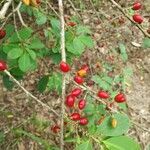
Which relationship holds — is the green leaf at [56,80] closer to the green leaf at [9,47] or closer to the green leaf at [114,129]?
the green leaf at [9,47]

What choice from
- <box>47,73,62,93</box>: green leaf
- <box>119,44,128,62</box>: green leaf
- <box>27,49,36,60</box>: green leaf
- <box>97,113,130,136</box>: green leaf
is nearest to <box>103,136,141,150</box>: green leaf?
<box>97,113,130,136</box>: green leaf

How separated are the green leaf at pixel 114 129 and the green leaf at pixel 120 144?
0.05m

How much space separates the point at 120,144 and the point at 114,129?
3.9 inches

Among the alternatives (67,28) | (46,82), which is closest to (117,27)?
(46,82)

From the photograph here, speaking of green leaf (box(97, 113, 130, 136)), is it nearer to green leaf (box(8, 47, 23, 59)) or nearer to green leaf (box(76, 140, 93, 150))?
green leaf (box(76, 140, 93, 150))

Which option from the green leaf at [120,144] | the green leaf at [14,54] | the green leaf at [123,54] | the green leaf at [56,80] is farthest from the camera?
the green leaf at [123,54]

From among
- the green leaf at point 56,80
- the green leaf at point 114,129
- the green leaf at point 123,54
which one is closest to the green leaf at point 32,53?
the green leaf at point 56,80

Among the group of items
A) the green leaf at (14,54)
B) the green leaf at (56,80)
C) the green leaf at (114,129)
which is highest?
the green leaf at (14,54)

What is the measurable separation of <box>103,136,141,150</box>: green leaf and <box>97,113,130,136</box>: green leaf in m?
0.05

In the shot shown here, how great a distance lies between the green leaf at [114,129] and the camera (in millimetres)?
1513

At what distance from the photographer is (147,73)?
4086 mm

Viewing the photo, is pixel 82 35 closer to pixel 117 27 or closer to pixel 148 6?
pixel 117 27

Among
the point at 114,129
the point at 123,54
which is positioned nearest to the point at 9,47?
the point at 114,129

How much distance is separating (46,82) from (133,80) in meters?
1.58
